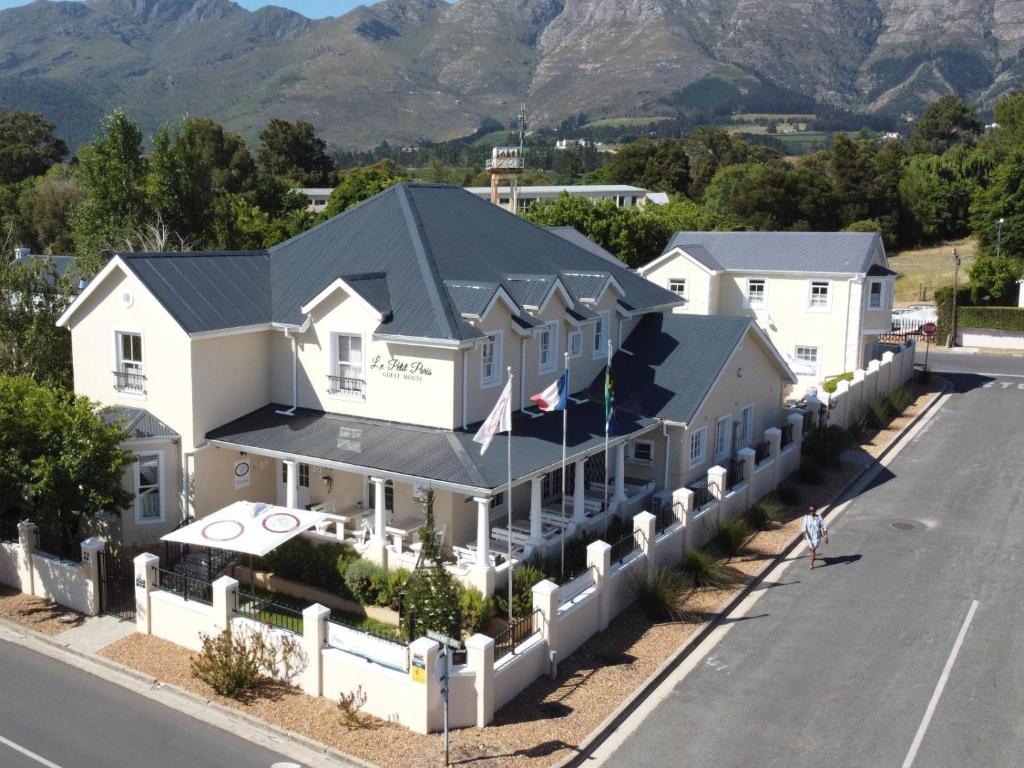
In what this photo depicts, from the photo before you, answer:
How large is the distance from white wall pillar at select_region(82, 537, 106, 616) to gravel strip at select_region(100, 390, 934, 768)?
164 cm

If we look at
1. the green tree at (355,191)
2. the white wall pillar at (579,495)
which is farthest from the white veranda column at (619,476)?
the green tree at (355,191)

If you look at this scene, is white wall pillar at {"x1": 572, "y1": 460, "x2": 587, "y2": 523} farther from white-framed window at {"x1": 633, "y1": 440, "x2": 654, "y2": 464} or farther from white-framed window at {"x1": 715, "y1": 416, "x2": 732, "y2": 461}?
white-framed window at {"x1": 715, "y1": 416, "x2": 732, "y2": 461}

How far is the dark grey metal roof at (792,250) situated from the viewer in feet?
140

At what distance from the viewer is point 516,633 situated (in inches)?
690

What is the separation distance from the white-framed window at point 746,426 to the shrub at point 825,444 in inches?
91.5

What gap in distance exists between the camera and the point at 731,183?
96750 millimetres

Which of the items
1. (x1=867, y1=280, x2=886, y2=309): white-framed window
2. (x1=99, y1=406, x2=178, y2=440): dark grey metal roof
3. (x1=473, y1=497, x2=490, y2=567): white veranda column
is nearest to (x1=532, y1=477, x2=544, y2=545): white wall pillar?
(x1=473, y1=497, x2=490, y2=567): white veranda column

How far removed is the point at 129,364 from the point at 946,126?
11423 cm

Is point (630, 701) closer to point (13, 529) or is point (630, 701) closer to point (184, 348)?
point (184, 348)

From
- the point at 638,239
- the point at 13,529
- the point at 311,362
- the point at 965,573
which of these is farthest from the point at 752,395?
the point at 638,239

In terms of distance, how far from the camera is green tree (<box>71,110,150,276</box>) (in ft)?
130

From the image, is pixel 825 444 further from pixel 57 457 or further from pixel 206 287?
pixel 57 457

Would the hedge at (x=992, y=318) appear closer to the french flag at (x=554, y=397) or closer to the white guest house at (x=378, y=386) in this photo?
the white guest house at (x=378, y=386)

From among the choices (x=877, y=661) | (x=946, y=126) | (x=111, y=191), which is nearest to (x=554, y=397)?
(x=877, y=661)
